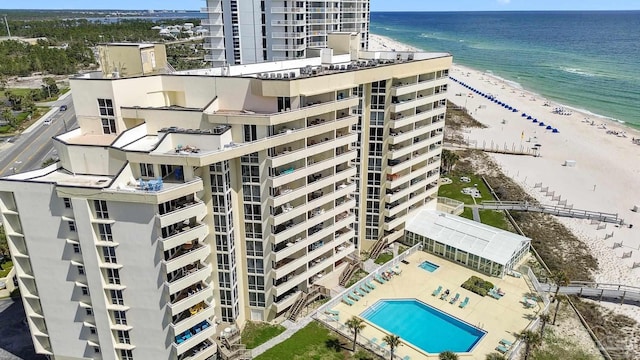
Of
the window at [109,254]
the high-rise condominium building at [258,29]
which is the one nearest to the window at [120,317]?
the window at [109,254]

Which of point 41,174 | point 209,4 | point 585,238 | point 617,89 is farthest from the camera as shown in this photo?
point 617,89

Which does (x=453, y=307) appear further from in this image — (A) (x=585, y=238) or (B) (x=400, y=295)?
(A) (x=585, y=238)

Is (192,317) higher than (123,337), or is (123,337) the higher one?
(192,317)

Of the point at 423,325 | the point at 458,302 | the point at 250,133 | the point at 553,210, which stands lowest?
the point at 423,325

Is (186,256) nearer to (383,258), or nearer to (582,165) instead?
(383,258)

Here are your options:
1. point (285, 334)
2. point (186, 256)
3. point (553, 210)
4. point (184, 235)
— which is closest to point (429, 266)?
point (285, 334)

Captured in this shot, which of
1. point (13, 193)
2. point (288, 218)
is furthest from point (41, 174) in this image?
point (288, 218)

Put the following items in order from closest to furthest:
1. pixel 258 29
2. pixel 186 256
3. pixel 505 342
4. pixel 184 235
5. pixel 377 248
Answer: pixel 184 235
pixel 186 256
pixel 505 342
pixel 377 248
pixel 258 29
